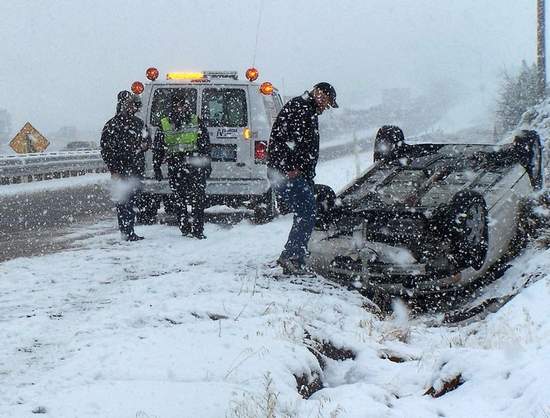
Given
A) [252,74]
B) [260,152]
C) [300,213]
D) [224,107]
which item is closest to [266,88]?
[252,74]

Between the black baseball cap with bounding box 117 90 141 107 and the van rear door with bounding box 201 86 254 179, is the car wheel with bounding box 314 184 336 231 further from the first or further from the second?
the van rear door with bounding box 201 86 254 179

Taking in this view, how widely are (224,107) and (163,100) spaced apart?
918 millimetres

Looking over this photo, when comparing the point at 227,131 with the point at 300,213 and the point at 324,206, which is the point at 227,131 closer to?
the point at 324,206

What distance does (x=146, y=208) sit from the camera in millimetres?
10625

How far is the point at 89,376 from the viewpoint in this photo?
365cm

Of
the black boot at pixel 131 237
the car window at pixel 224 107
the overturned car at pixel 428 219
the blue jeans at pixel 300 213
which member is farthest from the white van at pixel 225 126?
the blue jeans at pixel 300 213

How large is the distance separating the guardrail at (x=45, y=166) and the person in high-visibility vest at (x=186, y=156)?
379 inches

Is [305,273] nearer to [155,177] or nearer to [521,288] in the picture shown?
[521,288]

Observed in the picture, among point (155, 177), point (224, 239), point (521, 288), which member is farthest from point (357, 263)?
point (155, 177)

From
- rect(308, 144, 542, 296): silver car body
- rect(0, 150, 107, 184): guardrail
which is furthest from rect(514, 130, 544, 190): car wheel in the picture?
rect(0, 150, 107, 184): guardrail

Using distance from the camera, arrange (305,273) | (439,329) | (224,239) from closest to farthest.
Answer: (439,329)
(305,273)
(224,239)

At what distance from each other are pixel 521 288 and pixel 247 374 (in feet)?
12.0

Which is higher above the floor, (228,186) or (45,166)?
(228,186)

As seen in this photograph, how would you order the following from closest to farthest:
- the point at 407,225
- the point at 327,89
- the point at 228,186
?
the point at 407,225 < the point at 327,89 < the point at 228,186
